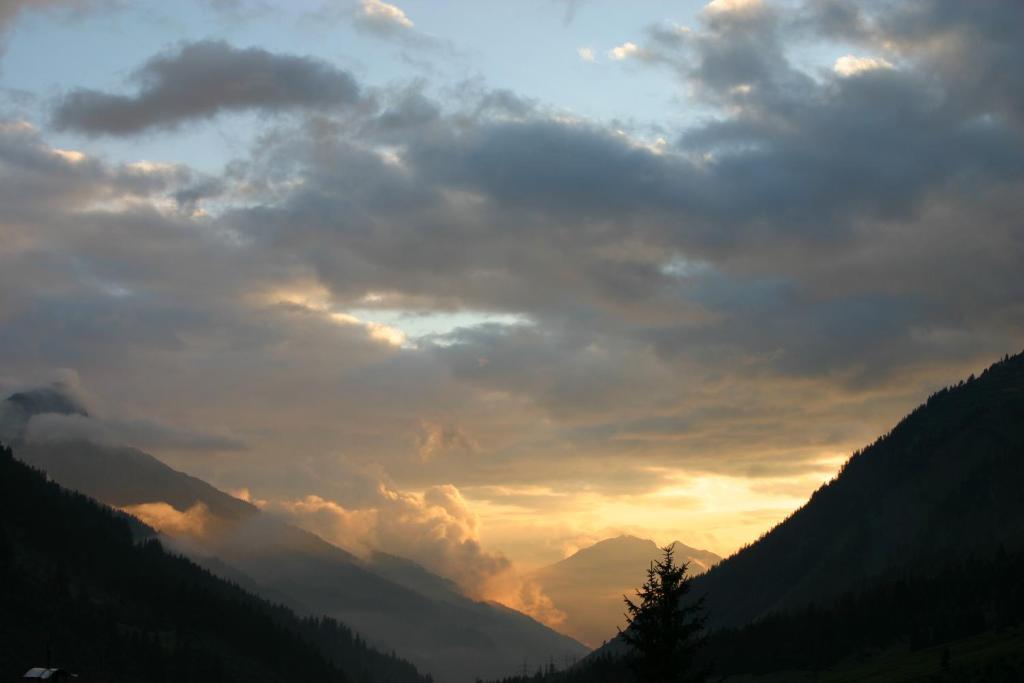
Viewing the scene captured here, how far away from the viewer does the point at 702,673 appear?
89188 mm

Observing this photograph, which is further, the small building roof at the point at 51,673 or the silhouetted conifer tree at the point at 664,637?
the small building roof at the point at 51,673

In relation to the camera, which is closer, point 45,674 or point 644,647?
point 644,647

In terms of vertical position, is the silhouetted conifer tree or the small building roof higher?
the silhouetted conifer tree

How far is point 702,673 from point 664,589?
6978mm

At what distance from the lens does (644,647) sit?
90938mm

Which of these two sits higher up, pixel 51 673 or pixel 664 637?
pixel 664 637

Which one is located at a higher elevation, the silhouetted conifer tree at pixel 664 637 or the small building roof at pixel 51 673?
the silhouetted conifer tree at pixel 664 637

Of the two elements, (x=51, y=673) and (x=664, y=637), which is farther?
(x=51, y=673)

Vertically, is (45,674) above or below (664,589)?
below

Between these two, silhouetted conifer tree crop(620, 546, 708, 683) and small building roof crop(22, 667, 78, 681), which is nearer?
silhouetted conifer tree crop(620, 546, 708, 683)

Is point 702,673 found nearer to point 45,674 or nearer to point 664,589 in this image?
point 664,589

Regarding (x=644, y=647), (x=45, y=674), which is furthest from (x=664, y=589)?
(x=45, y=674)

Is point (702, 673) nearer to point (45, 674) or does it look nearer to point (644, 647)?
point (644, 647)

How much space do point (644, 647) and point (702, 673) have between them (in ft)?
15.9
